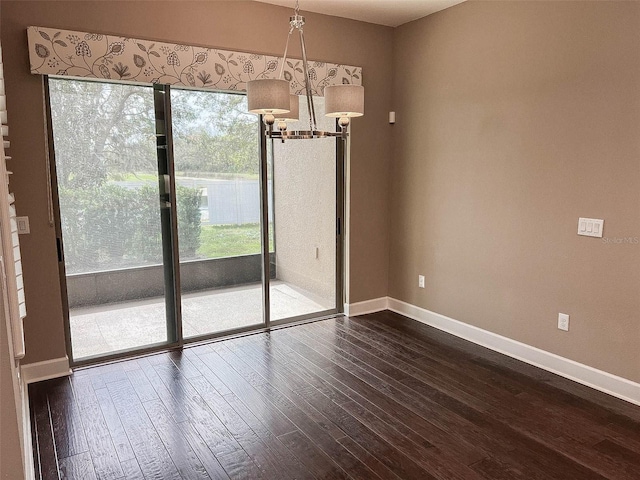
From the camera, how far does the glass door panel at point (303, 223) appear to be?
424 centimetres

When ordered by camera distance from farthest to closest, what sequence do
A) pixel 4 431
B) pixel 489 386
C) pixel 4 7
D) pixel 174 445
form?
pixel 489 386 → pixel 4 7 → pixel 174 445 → pixel 4 431

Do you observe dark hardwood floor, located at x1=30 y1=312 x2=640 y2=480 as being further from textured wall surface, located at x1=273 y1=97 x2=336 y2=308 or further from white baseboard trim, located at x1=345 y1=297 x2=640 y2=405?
textured wall surface, located at x1=273 y1=97 x2=336 y2=308

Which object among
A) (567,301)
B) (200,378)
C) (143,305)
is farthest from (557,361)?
(143,305)

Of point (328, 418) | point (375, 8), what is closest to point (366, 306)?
point (328, 418)

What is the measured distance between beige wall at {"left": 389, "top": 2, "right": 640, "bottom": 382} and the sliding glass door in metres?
1.03

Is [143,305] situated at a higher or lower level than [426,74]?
lower

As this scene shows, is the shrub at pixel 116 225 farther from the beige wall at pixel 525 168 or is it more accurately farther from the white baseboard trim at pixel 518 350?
the beige wall at pixel 525 168

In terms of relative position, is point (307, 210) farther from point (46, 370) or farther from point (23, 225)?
point (46, 370)

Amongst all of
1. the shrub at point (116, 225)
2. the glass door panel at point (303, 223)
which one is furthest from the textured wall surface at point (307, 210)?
the shrub at point (116, 225)

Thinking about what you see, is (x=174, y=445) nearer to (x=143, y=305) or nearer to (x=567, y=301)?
(x=143, y=305)

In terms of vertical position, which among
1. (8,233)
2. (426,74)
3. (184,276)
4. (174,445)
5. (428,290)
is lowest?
(174,445)

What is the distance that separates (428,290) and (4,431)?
3703mm

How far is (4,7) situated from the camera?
9.62 feet

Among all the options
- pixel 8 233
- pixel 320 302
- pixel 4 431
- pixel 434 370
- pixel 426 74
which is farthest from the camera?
pixel 320 302
